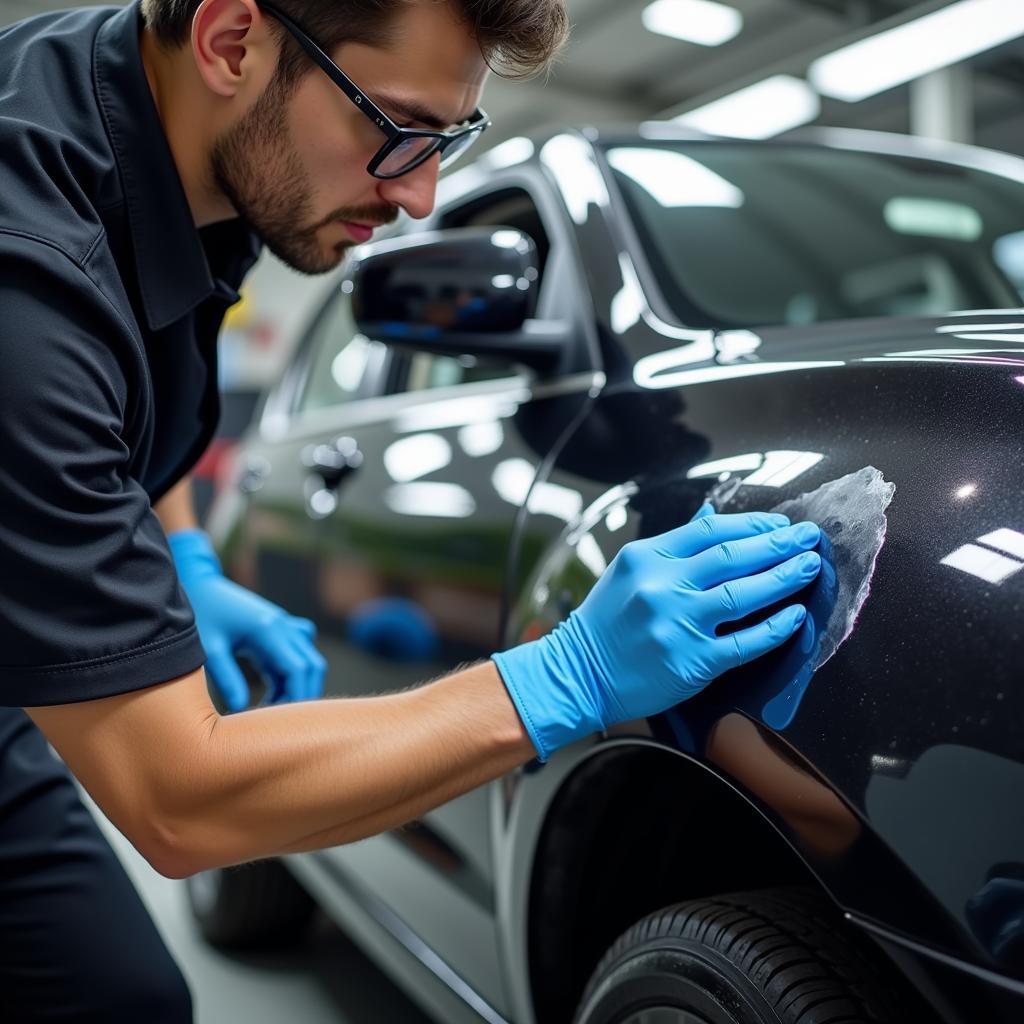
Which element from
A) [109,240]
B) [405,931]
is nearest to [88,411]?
[109,240]

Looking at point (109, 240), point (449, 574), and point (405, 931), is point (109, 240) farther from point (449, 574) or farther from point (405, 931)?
point (405, 931)

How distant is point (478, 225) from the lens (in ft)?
6.16

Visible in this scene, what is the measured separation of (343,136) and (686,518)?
0.52m

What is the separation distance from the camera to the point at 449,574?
4.61 ft

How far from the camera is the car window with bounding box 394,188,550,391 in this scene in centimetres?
169

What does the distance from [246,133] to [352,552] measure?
28.6 inches

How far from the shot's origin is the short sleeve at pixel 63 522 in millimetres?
857

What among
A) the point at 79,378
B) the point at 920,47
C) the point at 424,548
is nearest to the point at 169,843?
the point at 79,378

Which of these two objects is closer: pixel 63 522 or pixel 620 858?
pixel 63 522

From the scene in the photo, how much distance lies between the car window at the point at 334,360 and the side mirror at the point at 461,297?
73 centimetres

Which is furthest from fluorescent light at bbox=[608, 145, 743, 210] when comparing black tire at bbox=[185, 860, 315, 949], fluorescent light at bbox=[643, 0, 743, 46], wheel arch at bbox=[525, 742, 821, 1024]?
fluorescent light at bbox=[643, 0, 743, 46]

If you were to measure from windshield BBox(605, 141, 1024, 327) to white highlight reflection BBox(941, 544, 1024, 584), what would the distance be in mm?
632

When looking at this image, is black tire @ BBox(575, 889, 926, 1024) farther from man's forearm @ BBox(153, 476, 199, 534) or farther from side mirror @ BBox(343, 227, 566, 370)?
man's forearm @ BBox(153, 476, 199, 534)

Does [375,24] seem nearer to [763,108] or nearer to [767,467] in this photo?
[767,467]
